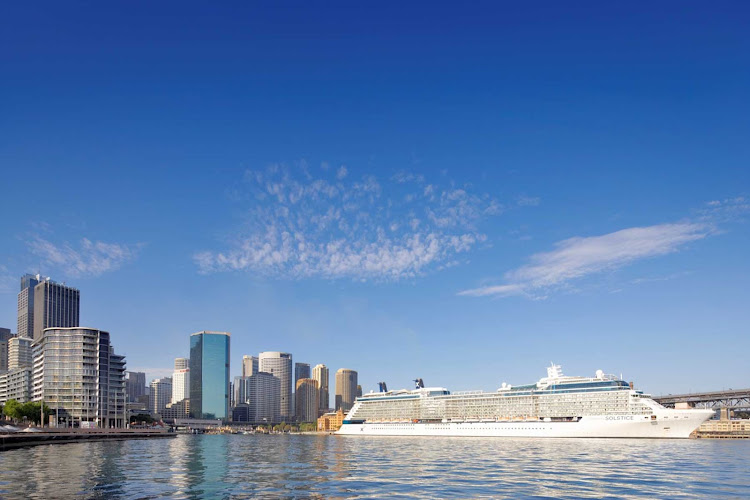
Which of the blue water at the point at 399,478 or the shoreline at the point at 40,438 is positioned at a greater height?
the blue water at the point at 399,478

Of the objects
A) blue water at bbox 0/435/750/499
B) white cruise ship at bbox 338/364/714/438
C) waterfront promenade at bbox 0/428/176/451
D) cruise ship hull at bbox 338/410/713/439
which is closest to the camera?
blue water at bbox 0/435/750/499

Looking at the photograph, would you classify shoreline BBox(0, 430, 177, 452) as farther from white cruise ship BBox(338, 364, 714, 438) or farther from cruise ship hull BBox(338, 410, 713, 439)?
cruise ship hull BBox(338, 410, 713, 439)

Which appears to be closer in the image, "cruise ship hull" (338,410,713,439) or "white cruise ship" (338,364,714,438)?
"cruise ship hull" (338,410,713,439)

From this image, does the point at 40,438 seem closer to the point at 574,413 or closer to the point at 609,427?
the point at 574,413

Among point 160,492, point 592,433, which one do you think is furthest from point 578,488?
point 592,433

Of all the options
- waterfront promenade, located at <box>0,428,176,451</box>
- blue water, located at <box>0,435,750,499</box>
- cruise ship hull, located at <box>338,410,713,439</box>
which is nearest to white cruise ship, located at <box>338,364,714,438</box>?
cruise ship hull, located at <box>338,410,713,439</box>

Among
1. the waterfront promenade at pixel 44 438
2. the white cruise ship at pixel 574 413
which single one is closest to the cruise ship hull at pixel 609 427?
the white cruise ship at pixel 574 413

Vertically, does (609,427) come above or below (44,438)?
below

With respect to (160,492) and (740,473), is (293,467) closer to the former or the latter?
(160,492)

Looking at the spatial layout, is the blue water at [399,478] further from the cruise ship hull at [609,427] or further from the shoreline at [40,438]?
the cruise ship hull at [609,427]

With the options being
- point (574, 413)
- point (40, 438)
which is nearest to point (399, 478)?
point (574, 413)

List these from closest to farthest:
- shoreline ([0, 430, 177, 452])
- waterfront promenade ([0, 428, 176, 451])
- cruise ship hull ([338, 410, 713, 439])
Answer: shoreline ([0, 430, 177, 452]) < waterfront promenade ([0, 428, 176, 451]) < cruise ship hull ([338, 410, 713, 439])

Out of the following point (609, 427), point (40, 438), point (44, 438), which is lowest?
point (609, 427)

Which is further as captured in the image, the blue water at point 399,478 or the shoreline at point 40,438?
the shoreline at point 40,438
